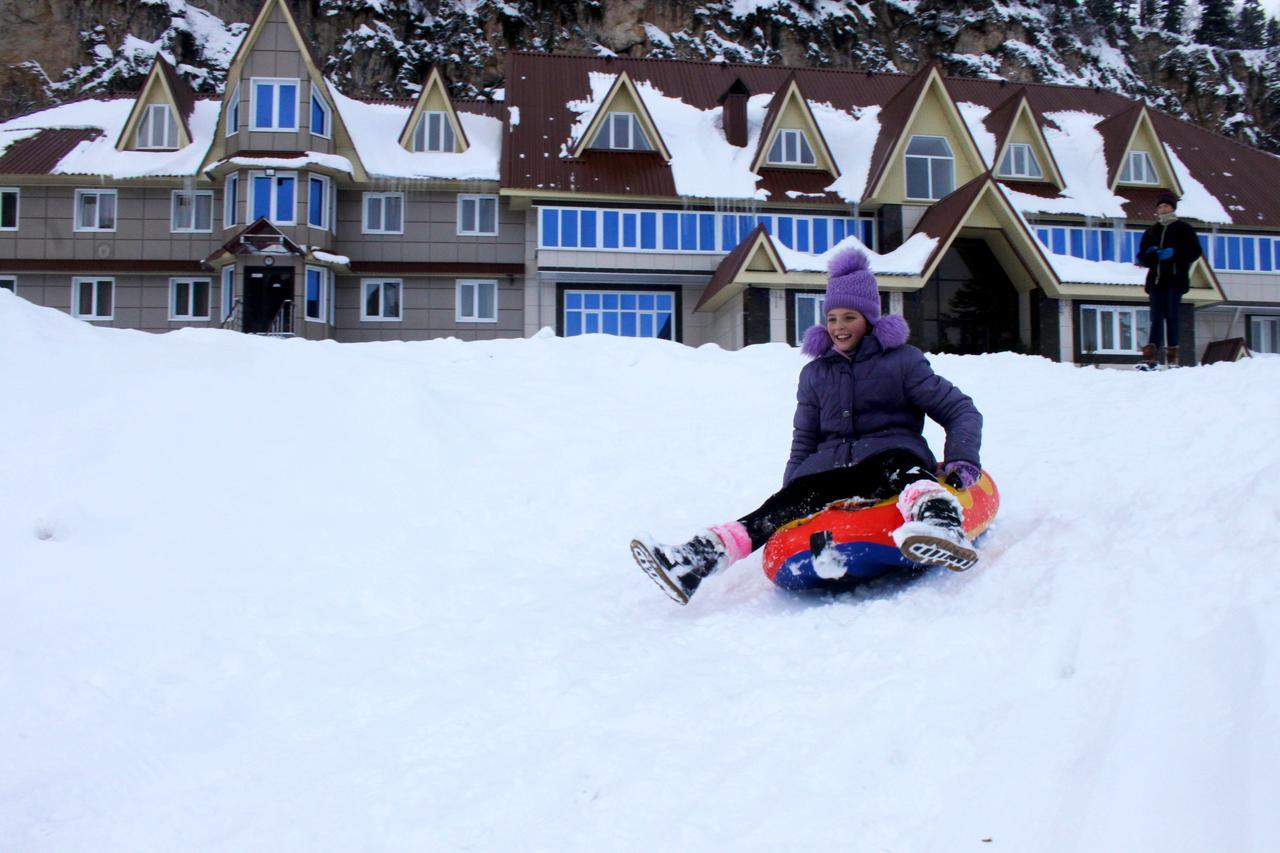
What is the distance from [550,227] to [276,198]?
6.80 metres

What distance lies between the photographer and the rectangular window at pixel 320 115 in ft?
82.3

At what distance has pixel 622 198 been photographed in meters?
24.6

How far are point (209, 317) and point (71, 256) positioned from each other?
387 cm

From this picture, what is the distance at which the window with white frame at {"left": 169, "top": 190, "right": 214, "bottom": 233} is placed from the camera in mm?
25984

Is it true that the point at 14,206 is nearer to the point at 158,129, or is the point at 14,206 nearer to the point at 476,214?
the point at 158,129

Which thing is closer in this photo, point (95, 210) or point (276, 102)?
point (276, 102)

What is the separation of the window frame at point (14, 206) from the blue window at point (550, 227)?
44.6 ft

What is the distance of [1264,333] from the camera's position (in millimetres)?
28922

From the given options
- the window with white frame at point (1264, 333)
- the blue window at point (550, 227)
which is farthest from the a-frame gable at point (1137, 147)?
the blue window at point (550, 227)

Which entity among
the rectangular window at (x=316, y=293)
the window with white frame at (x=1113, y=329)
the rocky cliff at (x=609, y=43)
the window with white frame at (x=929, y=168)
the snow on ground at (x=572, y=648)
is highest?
the rocky cliff at (x=609, y=43)

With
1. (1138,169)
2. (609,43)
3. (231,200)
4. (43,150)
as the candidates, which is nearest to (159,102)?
(43,150)

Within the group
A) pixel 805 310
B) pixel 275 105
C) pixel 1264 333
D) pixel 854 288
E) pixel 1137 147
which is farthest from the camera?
pixel 1264 333

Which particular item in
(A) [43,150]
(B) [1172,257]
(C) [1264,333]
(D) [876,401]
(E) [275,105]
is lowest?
(D) [876,401]

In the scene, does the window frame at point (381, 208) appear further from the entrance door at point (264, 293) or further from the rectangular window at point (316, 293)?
the entrance door at point (264, 293)
